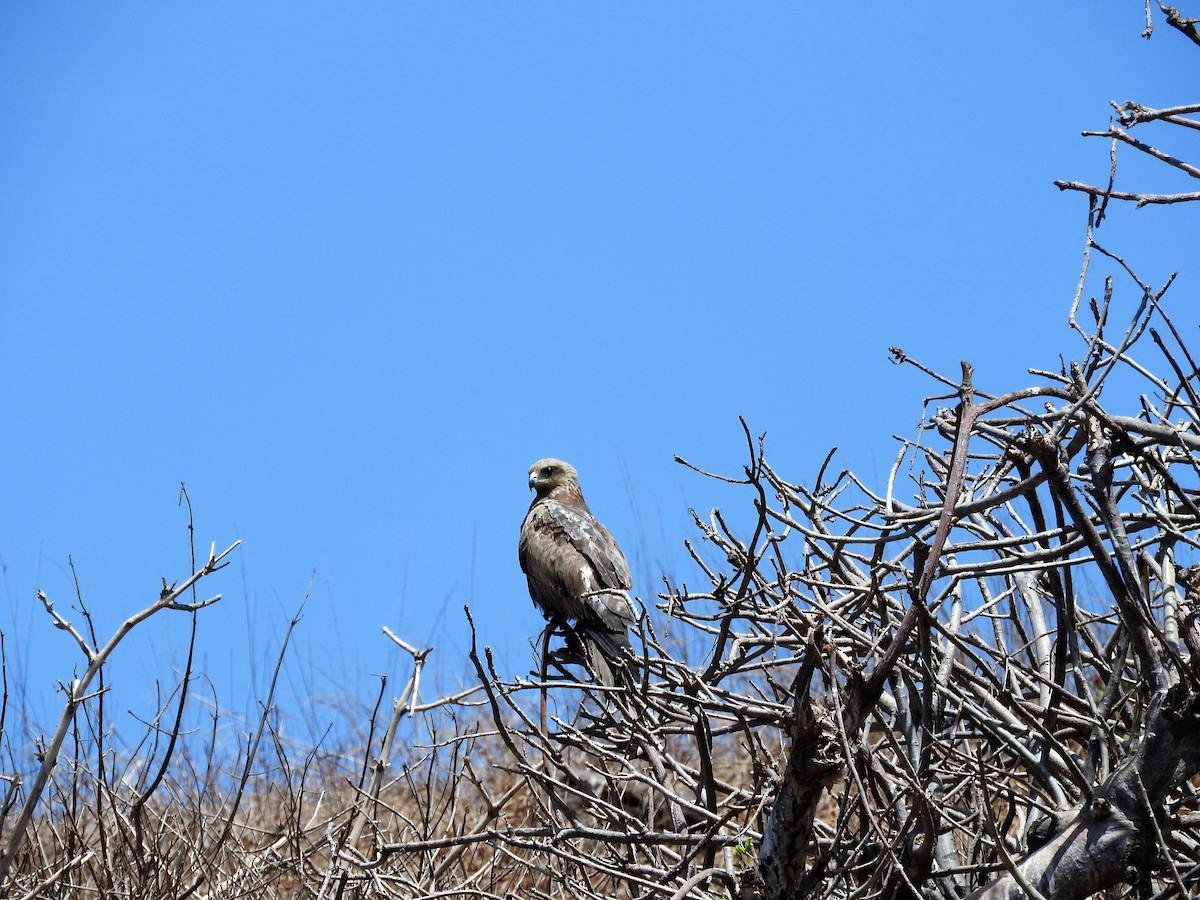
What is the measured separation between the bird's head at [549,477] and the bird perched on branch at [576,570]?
0.35 m

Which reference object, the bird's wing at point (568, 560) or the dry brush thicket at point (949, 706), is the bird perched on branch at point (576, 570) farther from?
the dry brush thicket at point (949, 706)

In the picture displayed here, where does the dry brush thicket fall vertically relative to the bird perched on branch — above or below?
below

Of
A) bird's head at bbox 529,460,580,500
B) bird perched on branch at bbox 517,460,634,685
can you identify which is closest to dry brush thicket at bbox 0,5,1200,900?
bird perched on branch at bbox 517,460,634,685

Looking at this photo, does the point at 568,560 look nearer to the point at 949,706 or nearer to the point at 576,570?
the point at 576,570

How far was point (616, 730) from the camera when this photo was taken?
12.9 feet

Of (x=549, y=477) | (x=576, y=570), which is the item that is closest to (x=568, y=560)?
(x=576, y=570)

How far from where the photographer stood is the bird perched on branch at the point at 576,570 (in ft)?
22.0

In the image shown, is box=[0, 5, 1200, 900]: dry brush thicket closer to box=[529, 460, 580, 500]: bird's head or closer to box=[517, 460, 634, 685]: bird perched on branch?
box=[517, 460, 634, 685]: bird perched on branch

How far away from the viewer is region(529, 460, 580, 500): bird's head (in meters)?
8.50

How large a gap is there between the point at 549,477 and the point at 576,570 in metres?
1.41

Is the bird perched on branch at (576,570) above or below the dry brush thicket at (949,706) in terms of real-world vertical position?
above

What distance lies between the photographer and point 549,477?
8.54 metres

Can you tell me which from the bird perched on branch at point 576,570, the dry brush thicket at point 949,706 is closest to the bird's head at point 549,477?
the bird perched on branch at point 576,570

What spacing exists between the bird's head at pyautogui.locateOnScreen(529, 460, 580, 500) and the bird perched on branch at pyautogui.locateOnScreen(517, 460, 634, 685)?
35 cm
